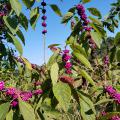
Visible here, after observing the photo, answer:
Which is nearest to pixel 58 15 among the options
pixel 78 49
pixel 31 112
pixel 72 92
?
pixel 78 49

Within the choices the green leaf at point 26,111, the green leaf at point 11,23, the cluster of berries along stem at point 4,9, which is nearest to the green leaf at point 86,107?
the green leaf at point 26,111

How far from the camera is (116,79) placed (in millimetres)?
2787

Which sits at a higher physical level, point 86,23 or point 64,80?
point 86,23

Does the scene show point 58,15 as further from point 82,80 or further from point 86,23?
point 82,80

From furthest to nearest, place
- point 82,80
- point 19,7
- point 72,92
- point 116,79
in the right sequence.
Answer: point 116,79 < point 82,80 < point 19,7 < point 72,92

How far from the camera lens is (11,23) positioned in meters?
2.10

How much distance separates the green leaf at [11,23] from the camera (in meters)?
2.07

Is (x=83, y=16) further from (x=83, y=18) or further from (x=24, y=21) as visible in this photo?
(x=24, y=21)

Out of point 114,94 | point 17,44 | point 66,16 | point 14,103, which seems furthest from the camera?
point 66,16

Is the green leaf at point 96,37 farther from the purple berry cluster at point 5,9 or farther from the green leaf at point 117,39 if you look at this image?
the purple berry cluster at point 5,9

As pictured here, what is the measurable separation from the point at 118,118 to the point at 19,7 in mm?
873

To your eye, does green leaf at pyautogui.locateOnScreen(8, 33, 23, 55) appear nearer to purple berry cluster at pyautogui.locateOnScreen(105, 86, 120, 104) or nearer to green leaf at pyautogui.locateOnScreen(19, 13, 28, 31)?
green leaf at pyautogui.locateOnScreen(19, 13, 28, 31)

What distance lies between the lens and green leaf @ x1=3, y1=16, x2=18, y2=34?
6.78ft

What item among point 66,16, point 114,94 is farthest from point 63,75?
point 66,16
